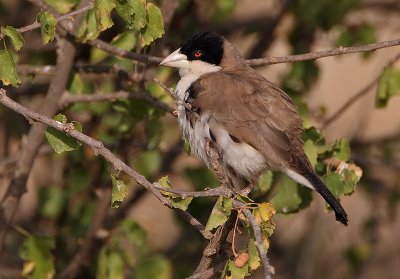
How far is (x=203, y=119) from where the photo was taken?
159 inches

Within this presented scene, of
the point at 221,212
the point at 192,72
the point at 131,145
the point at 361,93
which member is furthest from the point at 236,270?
the point at 131,145

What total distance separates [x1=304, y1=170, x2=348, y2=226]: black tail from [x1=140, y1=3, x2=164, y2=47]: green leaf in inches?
35.9

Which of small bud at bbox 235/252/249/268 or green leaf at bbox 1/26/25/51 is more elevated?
green leaf at bbox 1/26/25/51

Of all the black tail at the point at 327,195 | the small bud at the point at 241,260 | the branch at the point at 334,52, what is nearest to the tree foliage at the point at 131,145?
the small bud at the point at 241,260

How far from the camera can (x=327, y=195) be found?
3822mm

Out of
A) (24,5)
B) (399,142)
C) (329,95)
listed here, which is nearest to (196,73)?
(24,5)

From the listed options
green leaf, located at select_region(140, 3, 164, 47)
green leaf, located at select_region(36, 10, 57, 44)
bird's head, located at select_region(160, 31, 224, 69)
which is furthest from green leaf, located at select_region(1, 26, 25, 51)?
bird's head, located at select_region(160, 31, 224, 69)

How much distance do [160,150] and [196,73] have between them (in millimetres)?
1047

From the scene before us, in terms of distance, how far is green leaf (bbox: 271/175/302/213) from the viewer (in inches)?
162

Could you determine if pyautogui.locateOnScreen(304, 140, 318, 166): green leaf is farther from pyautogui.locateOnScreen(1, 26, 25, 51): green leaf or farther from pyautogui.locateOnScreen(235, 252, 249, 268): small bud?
pyautogui.locateOnScreen(1, 26, 25, 51): green leaf

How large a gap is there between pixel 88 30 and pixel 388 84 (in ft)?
4.56

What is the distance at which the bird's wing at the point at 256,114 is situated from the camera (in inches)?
157

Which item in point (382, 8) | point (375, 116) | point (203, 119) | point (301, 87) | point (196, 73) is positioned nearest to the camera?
point (203, 119)

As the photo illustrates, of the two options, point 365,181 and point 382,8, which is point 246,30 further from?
point 365,181
